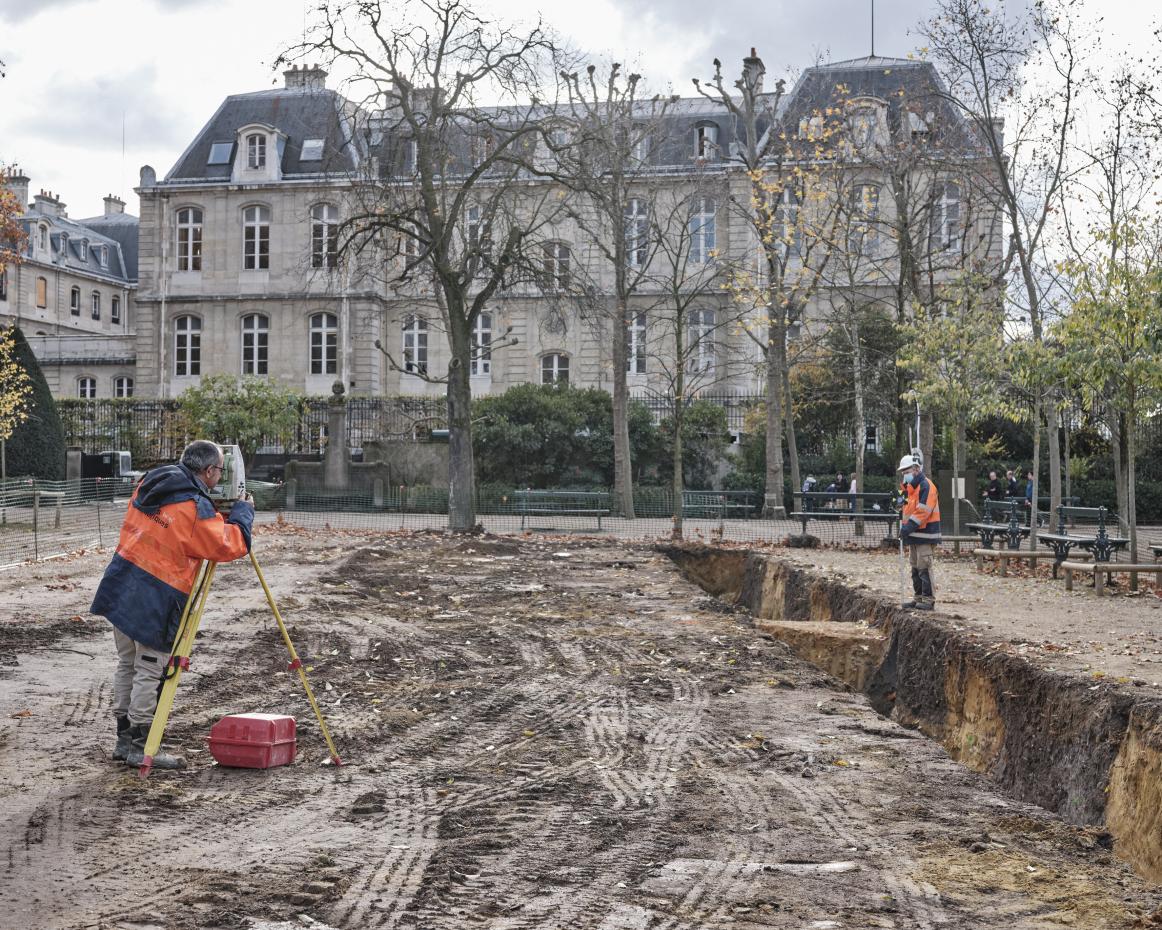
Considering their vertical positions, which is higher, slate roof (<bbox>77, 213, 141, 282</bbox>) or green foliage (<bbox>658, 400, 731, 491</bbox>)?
slate roof (<bbox>77, 213, 141, 282</bbox>)

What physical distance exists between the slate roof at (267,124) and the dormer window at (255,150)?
22.3 inches

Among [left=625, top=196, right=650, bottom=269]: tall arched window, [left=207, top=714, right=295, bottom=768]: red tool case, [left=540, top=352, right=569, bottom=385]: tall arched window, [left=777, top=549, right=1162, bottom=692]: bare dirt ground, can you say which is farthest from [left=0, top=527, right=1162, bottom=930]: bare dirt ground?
[left=540, top=352, right=569, bottom=385]: tall arched window

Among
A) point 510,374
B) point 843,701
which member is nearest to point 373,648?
point 843,701

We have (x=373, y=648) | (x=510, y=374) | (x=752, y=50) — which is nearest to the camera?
(x=373, y=648)

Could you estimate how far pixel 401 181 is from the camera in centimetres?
2725

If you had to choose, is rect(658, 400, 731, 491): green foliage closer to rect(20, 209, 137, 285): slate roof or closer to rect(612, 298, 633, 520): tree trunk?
rect(612, 298, 633, 520): tree trunk

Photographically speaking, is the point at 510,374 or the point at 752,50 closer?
the point at 752,50

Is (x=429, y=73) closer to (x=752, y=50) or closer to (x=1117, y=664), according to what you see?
(x=752, y=50)

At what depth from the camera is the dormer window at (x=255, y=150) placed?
5103cm

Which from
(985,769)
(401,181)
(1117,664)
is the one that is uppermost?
(401,181)

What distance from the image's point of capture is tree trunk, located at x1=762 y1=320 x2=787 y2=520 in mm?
32250

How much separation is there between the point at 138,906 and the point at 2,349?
88.8 ft

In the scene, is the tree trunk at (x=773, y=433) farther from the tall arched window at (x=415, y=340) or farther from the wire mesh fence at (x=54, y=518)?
the tall arched window at (x=415, y=340)

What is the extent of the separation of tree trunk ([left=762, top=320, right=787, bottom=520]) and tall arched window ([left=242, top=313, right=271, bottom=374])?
2514 cm
